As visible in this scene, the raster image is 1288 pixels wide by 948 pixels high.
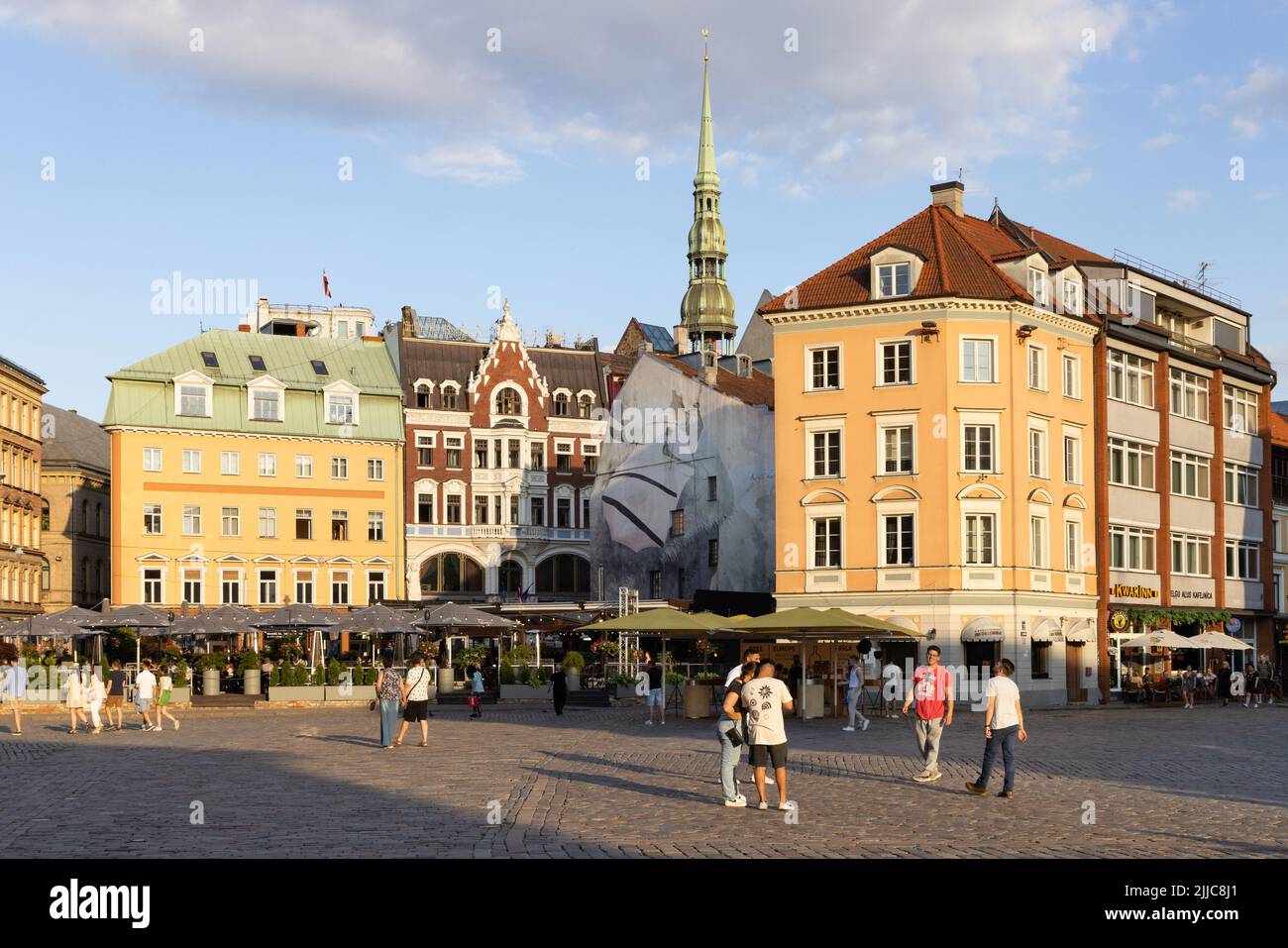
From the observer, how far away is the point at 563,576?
288 ft

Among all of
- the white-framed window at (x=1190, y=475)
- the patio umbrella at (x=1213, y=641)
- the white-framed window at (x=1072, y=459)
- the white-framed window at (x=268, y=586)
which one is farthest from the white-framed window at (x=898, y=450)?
the white-framed window at (x=268, y=586)

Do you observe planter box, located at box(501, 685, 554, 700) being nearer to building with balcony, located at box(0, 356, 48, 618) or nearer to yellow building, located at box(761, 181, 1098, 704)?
yellow building, located at box(761, 181, 1098, 704)

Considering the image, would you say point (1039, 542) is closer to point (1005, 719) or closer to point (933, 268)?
point (933, 268)

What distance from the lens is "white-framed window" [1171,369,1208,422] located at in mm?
65438

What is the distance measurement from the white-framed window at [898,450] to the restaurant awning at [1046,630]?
6.78 metres

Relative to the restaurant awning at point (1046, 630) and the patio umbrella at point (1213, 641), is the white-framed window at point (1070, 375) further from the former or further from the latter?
the patio umbrella at point (1213, 641)

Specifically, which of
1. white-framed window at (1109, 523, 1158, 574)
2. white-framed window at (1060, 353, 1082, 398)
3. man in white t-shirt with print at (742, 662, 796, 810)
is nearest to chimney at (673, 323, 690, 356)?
white-framed window at (1109, 523, 1158, 574)

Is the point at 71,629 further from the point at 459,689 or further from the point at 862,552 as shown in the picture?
the point at 862,552

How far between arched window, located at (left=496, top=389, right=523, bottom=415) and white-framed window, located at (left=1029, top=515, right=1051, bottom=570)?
37.1 m

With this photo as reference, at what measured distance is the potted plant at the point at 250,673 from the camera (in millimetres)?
56812

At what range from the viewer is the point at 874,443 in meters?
56.1
